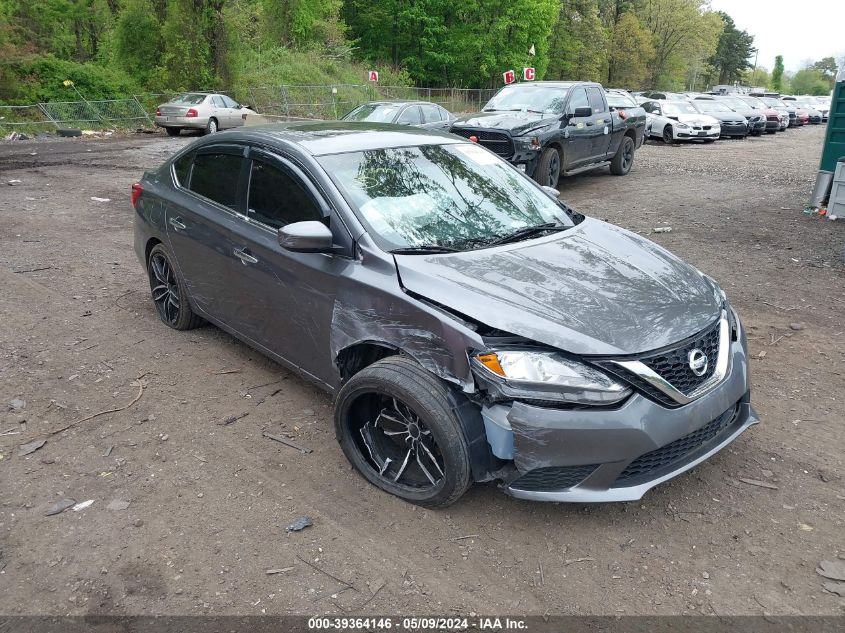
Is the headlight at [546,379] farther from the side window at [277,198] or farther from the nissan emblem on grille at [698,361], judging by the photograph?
the side window at [277,198]

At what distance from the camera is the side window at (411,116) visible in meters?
13.4

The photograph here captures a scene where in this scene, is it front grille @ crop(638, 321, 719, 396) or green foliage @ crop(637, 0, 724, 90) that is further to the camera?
green foliage @ crop(637, 0, 724, 90)

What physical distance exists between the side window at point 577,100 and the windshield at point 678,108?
12729 mm

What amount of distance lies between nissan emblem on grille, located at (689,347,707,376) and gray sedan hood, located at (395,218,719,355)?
103 millimetres

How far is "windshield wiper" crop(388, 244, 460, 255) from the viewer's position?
3561mm

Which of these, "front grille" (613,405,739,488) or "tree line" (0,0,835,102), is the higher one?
"tree line" (0,0,835,102)

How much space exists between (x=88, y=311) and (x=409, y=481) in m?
3.99

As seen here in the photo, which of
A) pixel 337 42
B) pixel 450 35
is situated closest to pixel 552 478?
pixel 337 42

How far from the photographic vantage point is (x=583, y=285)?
11.2ft

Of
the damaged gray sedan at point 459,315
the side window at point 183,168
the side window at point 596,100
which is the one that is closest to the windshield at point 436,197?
the damaged gray sedan at point 459,315

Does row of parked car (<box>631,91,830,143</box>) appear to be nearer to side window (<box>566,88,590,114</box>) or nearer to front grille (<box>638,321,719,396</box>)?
side window (<box>566,88,590,114</box>)

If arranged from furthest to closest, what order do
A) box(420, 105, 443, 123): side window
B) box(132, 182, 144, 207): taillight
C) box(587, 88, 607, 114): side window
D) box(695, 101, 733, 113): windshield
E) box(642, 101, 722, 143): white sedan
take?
box(695, 101, 733, 113): windshield, box(642, 101, 722, 143): white sedan, box(420, 105, 443, 123): side window, box(587, 88, 607, 114): side window, box(132, 182, 144, 207): taillight

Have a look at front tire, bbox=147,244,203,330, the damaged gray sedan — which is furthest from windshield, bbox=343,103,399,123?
the damaged gray sedan

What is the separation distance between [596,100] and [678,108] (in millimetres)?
12755
